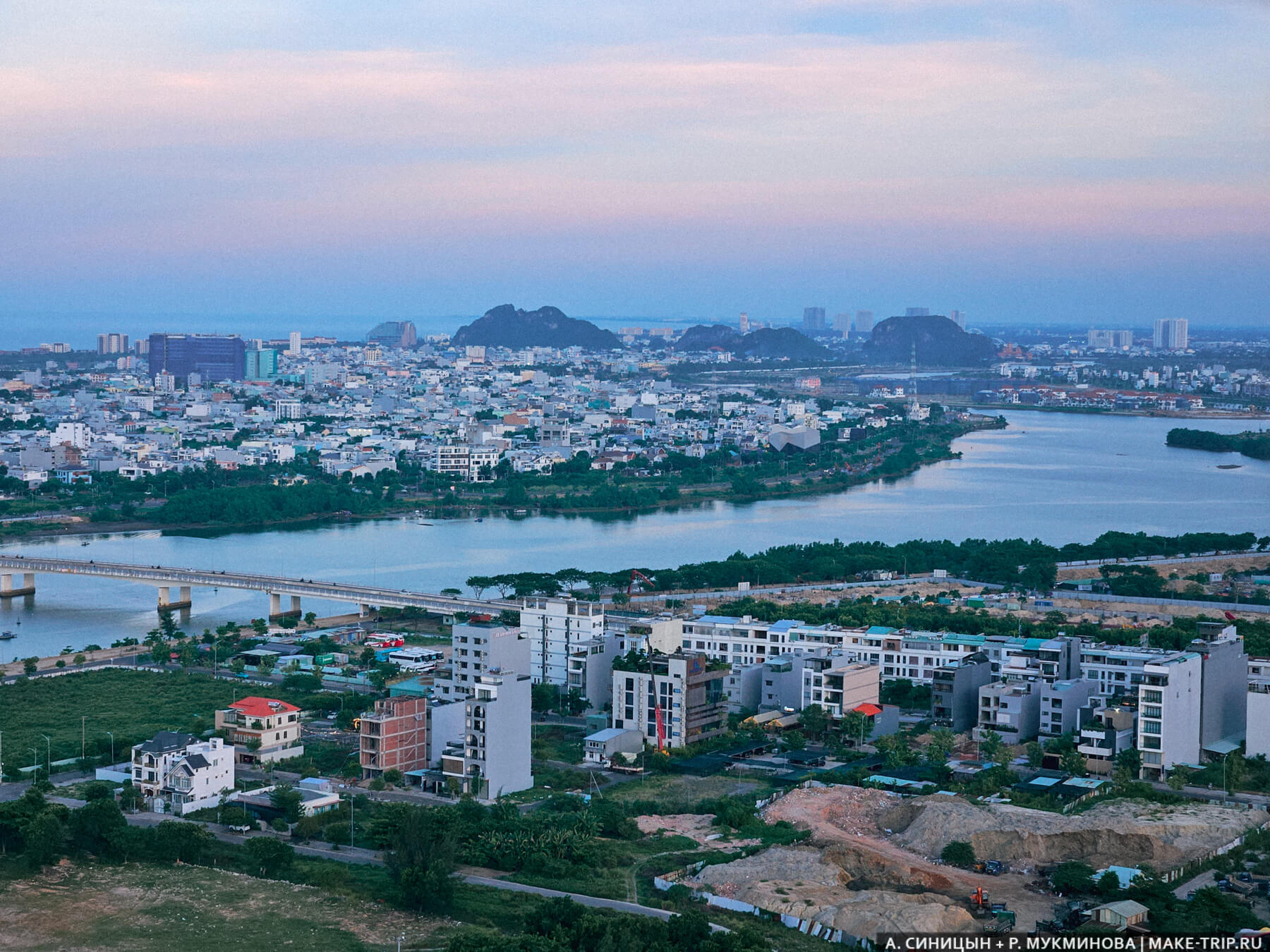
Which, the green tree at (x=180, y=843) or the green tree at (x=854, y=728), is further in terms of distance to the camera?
the green tree at (x=854, y=728)

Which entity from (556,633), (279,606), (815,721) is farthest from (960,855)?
(279,606)

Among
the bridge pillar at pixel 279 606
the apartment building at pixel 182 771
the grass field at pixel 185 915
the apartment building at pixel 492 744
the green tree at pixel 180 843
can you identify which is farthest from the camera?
the bridge pillar at pixel 279 606

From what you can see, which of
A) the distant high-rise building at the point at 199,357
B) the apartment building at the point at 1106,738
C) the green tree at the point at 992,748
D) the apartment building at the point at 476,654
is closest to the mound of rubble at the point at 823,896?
the green tree at the point at 992,748

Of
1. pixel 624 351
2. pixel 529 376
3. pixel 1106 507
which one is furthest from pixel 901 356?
pixel 1106 507

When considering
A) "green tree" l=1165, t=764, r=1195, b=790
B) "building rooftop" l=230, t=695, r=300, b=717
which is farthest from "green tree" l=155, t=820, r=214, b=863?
"green tree" l=1165, t=764, r=1195, b=790

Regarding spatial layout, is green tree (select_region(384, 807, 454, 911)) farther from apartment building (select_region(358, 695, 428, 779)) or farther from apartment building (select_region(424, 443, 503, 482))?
apartment building (select_region(424, 443, 503, 482))

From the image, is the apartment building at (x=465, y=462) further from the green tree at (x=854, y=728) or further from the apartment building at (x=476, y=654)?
the green tree at (x=854, y=728)
